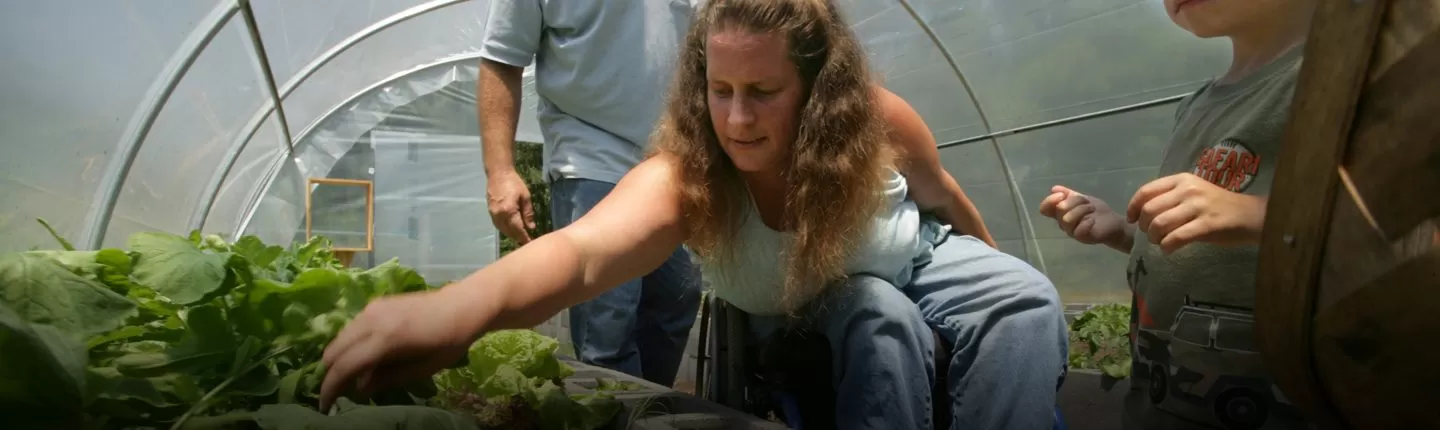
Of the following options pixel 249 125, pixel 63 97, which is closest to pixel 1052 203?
pixel 63 97

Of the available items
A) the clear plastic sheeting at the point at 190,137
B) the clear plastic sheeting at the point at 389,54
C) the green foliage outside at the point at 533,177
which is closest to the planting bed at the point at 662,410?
the clear plastic sheeting at the point at 190,137

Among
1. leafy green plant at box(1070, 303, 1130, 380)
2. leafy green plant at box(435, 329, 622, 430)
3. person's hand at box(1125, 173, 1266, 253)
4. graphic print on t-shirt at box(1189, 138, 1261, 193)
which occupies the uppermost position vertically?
graphic print on t-shirt at box(1189, 138, 1261, 193)

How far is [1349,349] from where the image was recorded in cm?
40

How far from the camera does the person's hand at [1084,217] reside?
0.92m

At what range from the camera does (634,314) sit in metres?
1.82

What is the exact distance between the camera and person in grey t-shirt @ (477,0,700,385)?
1.80 m

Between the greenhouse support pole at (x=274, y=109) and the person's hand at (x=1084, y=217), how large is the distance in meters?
3.44

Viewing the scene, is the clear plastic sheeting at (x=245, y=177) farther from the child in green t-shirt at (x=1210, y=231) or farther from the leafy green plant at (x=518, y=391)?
the child in green t-shirt at (x=1210, y=231)

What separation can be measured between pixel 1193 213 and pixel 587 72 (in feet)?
4.79

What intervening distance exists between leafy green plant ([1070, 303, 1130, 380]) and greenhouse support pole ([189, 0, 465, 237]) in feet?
10.3

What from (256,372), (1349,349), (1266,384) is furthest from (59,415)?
(1266,384)

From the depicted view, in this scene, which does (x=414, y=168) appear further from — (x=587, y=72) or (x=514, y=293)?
(x=514, y=293)

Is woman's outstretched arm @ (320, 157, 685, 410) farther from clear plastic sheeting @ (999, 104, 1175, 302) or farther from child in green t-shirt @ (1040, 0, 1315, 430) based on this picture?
clear plastic sheeting @ (999, 104, 1175, 302)

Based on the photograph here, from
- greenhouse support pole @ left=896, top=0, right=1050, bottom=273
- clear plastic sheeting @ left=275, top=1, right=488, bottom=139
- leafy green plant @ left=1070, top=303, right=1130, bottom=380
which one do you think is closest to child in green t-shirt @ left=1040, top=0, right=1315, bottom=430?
leafy green plant @ left=1070, top=303, right=1130, bottom=380
